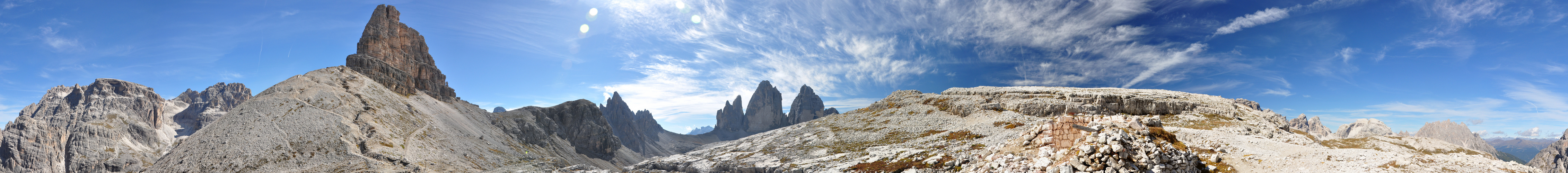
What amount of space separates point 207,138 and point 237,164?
29.9 feet

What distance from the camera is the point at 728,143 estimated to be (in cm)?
8969

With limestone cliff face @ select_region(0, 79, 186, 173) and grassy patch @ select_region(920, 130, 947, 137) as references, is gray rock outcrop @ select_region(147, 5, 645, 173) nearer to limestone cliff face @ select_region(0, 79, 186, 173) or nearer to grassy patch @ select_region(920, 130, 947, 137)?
limestone cliff face @ select_region(0, 79, 186, 173)

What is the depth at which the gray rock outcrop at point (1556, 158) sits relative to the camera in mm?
136250

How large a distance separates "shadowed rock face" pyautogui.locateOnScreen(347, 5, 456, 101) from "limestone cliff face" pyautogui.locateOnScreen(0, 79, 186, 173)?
36158mm

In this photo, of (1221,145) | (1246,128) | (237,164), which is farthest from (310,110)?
(1246,128)

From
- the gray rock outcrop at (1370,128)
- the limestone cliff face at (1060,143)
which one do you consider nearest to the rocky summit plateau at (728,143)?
the limestone cliff face at (1060,143)

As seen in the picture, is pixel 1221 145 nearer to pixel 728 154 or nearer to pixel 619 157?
pixel 728 154

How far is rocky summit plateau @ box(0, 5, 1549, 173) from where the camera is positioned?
19.8m

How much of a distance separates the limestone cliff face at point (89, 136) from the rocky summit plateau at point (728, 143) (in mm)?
461

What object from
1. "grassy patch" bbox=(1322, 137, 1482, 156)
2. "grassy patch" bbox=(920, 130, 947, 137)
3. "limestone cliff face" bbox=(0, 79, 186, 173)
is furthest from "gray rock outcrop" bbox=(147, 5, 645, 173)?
"grassy patch" bbox=(1322, 137, 1482, 156)

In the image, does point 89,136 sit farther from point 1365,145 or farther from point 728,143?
point 1365,145

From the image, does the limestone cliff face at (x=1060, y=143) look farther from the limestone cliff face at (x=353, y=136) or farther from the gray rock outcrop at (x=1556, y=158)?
the gray rock outcrop at (x=1556, y=158)

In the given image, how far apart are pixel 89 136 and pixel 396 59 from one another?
63.5m

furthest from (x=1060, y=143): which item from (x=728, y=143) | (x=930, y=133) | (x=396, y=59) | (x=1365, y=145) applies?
(x=396, y=59)
